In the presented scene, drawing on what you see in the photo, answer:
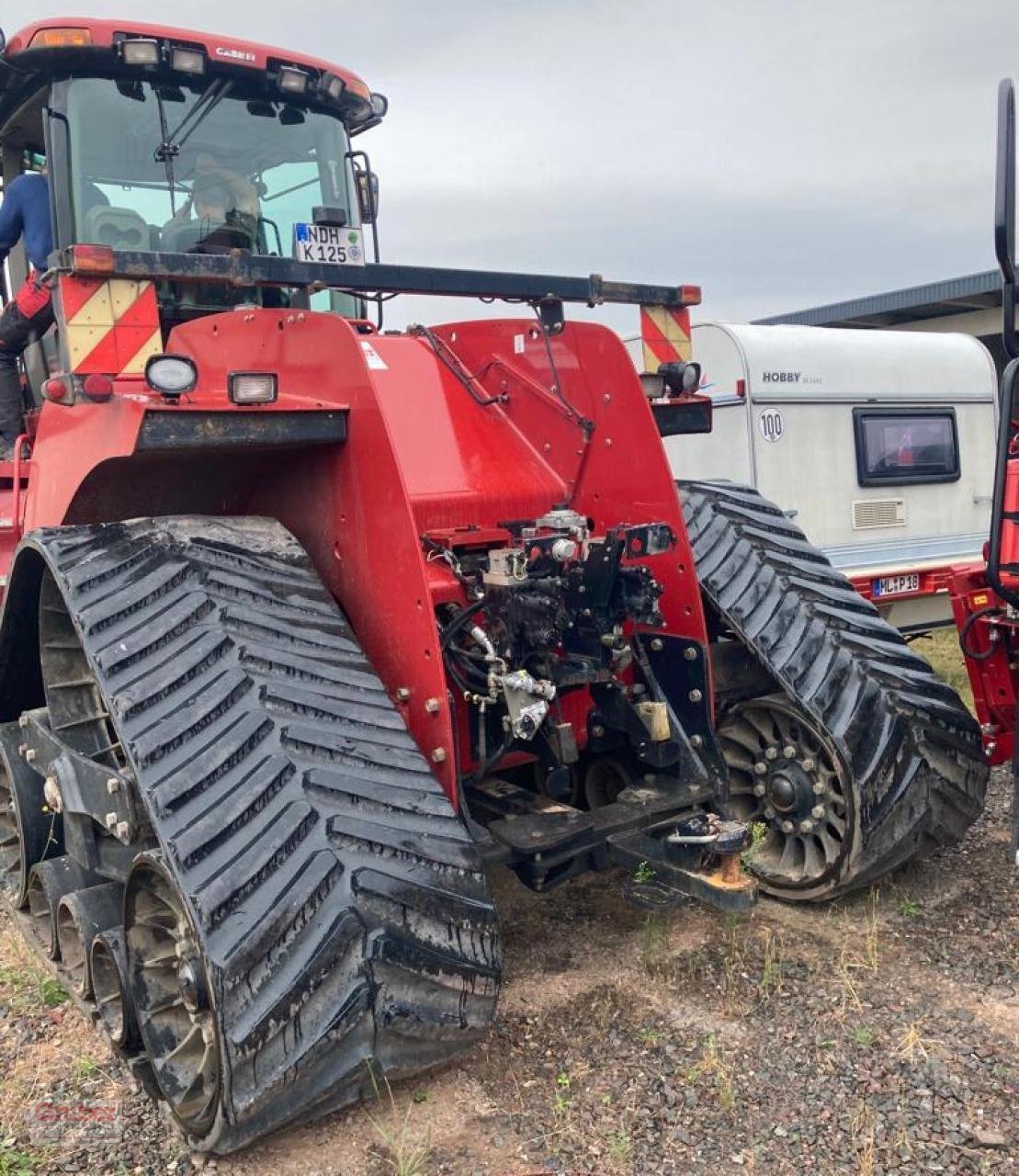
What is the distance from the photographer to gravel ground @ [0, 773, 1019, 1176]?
2664 mm

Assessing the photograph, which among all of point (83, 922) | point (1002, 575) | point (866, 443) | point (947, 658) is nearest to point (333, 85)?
point (1002, 575)

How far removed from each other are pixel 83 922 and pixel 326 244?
8.66ft

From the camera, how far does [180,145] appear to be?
15.7 feet

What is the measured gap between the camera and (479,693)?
11.0ft

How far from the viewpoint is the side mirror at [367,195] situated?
5.46 m

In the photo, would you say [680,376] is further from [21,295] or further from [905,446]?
[905,446]

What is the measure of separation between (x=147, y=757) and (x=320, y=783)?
42cm

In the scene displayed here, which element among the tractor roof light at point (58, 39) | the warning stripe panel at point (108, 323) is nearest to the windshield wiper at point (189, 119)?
the tractor roof light at point (58, 39)

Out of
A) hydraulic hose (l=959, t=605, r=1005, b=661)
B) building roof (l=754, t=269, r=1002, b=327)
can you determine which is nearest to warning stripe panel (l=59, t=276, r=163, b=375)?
hydraulic hose (l=959, t=605, r=1005, b=661)

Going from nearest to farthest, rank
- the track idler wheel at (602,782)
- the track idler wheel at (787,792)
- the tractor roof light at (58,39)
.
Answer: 1. the track idler wheel at (787,792)
2. the track idler wheel at (602,782)
3. the tractor roof light at (58,39)

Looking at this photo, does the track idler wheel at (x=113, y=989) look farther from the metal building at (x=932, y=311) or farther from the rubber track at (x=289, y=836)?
the metal building at (x=932, y=311)

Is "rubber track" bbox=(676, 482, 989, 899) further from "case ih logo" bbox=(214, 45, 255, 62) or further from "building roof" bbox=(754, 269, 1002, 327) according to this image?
"building roof" bbox=(754, 269, 1002, 327)

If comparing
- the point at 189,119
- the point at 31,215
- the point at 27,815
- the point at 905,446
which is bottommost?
the point at 27,815

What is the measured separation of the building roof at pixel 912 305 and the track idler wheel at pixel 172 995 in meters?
14.9
